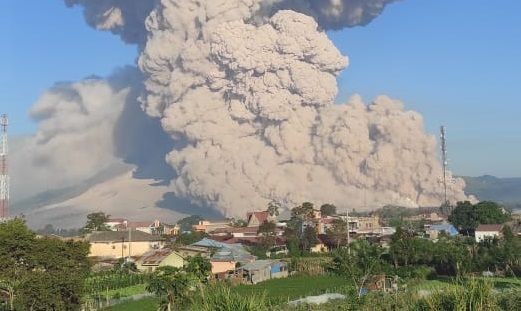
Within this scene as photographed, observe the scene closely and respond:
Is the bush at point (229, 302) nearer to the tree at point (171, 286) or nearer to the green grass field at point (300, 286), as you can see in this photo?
the tree at point (171, 286)

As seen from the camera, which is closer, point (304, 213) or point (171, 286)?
point (171, 286)

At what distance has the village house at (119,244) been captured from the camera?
49.3 metres

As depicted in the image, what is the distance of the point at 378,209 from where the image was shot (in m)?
81.1

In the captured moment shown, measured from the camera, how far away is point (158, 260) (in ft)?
125

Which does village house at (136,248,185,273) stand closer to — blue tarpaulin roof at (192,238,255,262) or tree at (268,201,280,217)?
blue tarpaulin roof at (192,238,255,262)

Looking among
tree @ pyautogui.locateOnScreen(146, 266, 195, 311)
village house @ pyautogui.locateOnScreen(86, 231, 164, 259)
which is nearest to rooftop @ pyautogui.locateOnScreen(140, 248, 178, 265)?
village house @ pyautogui.locateOnScreen(86, 231, 164, 259)

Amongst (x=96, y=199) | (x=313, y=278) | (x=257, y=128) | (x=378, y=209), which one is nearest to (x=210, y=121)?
(x=257, y=128)

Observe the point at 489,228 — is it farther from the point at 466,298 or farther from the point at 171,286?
the point at 466,298

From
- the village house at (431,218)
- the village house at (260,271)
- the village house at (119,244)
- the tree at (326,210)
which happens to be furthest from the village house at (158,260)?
the village house at (431,218)

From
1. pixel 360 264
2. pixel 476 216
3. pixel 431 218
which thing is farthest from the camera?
pixel 431 218

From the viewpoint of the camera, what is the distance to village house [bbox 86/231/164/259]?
49.3 m

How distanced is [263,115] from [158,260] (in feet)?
116

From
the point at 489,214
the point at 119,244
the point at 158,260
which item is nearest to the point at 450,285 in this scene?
the point at 158,260

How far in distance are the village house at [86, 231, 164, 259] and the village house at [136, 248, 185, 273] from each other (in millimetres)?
8917
